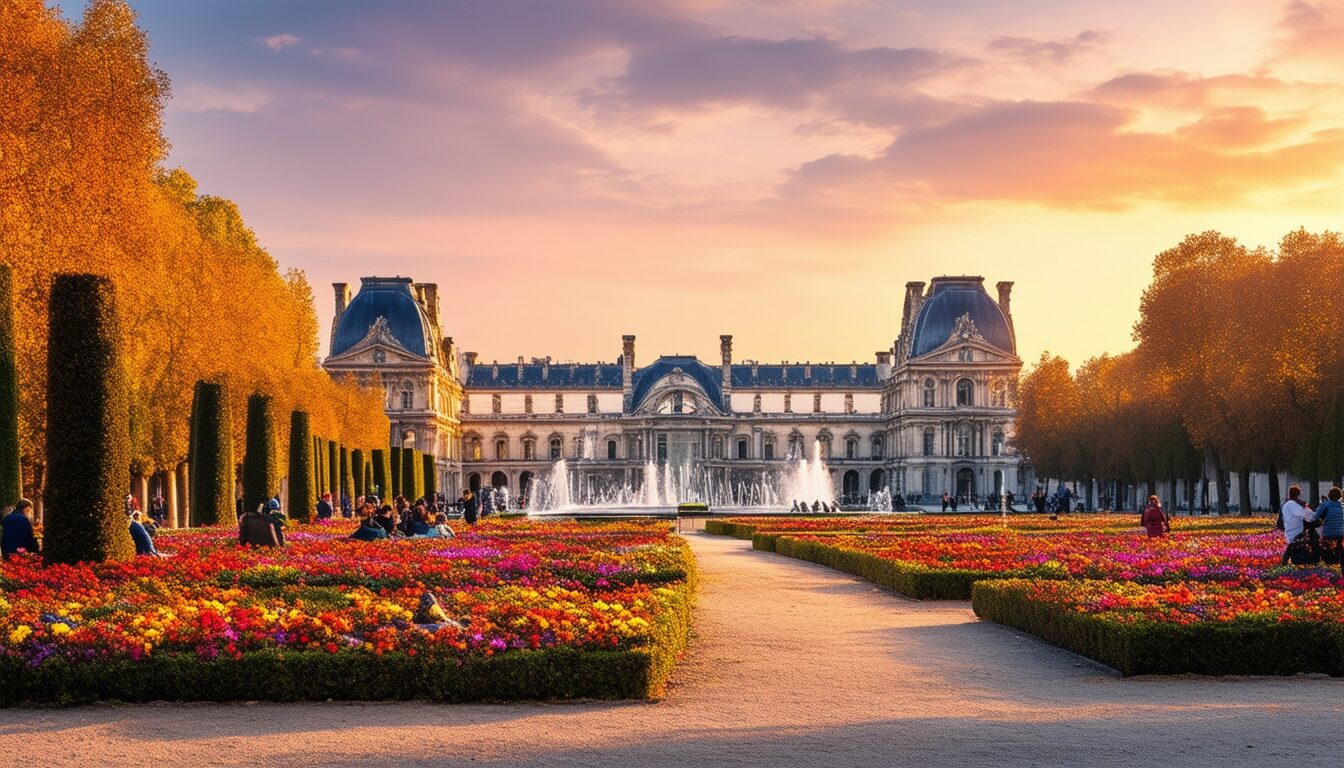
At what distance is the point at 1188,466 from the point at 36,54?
43.5 m

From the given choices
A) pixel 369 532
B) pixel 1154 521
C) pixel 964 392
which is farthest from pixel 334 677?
pixel 964 392

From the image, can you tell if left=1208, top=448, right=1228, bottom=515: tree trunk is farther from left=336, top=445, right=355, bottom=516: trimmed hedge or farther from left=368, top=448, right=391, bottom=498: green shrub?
left=336, top=445, right=355, bottom=516: trimmed hedge

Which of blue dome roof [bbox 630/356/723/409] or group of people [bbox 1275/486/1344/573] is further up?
blue dome roof [bbox 630/356/723/409]

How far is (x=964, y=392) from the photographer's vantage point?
10212cm

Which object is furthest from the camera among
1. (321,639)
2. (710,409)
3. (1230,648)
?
(710,409)

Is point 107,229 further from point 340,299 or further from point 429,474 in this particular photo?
point 340,299

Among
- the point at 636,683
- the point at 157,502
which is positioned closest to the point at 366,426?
the point at 157,502

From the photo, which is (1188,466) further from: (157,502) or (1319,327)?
(157,502)

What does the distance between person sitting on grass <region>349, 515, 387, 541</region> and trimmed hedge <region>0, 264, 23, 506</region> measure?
5457 mm

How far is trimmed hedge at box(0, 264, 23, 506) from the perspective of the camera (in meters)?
21.5

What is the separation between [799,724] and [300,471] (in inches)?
1094

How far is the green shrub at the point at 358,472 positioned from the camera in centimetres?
4753

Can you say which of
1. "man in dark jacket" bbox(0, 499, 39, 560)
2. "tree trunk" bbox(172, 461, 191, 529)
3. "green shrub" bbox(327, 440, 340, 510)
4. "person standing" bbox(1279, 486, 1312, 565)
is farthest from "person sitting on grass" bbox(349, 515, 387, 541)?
"green shrub" bbox(327, 440, 340, 510)

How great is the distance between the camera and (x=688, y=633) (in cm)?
1538
